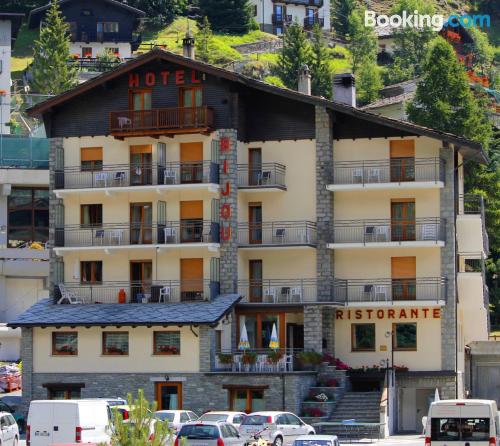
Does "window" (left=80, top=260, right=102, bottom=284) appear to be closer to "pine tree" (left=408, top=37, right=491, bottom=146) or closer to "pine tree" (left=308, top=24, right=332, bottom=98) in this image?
"pine tree" (left=408, top=37, right=491, bottom=146)

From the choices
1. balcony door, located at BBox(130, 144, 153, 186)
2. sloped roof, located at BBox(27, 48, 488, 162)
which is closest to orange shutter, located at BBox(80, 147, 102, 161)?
balcony door, located at BBox(130, 144, 153, 186)

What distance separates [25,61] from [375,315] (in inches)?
3875

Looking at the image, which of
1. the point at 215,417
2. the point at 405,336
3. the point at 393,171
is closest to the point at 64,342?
the point at 405,336

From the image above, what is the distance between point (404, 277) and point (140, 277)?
39.4 feet

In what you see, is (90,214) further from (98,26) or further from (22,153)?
(98,26)

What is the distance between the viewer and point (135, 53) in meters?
164

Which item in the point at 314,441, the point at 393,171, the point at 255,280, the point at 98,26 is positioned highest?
the point at 98,26

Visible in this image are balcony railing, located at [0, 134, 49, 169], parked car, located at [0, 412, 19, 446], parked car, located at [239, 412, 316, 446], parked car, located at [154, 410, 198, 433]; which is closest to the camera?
parked car, located at [0, 412, 19, 446]

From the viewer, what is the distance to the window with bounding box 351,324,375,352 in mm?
70875

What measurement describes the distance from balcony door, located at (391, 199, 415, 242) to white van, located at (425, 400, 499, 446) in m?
25.0

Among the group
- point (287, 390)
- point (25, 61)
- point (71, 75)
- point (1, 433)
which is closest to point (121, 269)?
point (287, 390)

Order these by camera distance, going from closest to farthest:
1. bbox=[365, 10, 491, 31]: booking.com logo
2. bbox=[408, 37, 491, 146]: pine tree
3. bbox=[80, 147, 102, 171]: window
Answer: bbox=[80, 147, 102, 171]: window < bbox=[408, 37, 491, 146]: pine tree < bbox=[365, 10, 491, 31]: booking.com logo

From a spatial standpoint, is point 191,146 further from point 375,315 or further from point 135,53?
point 135,53

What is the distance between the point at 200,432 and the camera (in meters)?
50.7
